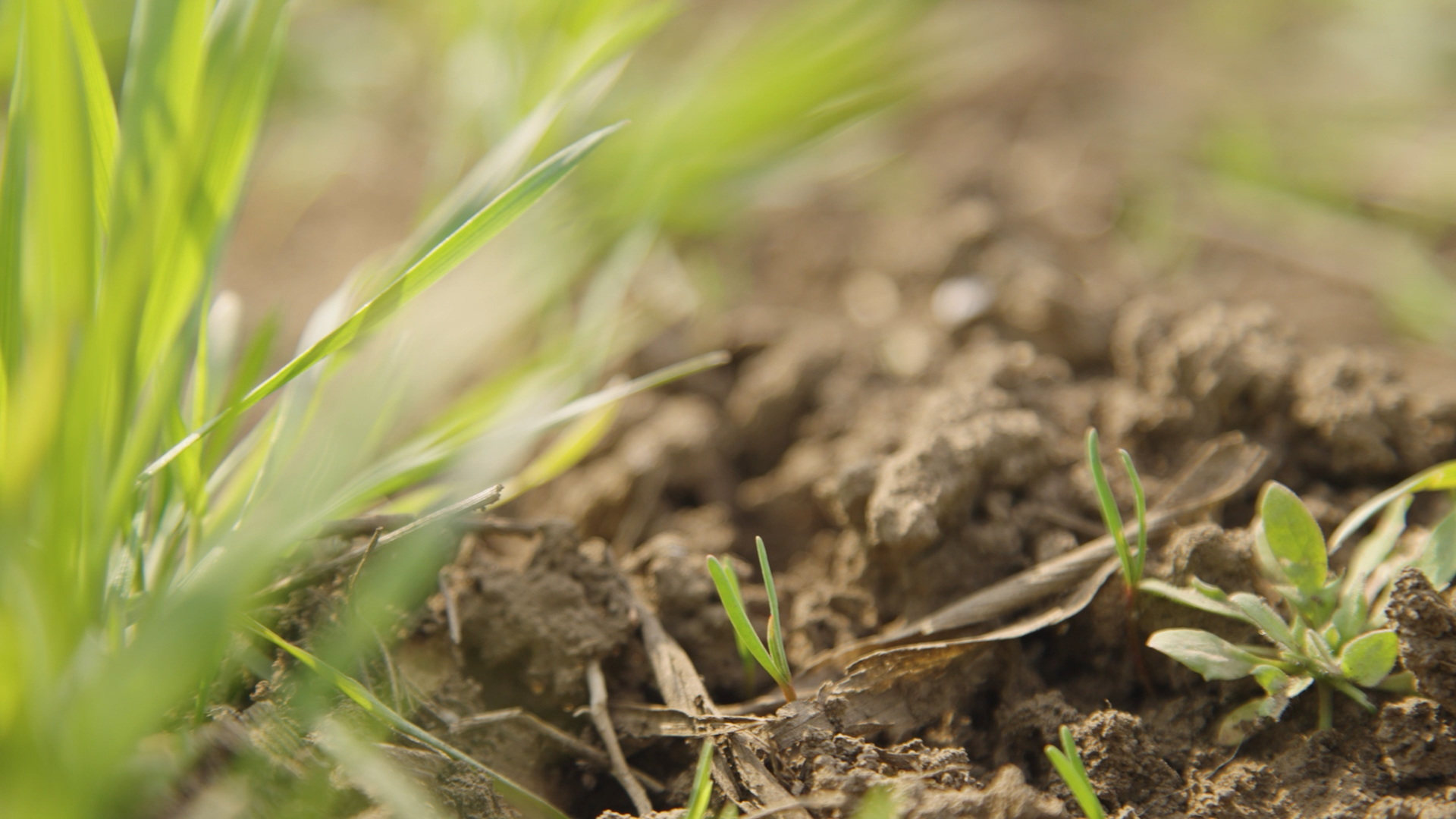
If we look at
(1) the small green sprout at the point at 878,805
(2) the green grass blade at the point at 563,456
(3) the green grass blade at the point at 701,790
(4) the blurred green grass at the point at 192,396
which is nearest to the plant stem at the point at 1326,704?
(1) the small green sprout at the point at 878,805

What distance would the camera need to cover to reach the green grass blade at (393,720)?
715mm

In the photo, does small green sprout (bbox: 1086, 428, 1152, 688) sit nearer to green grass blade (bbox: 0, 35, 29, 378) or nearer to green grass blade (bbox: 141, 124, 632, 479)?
green grass blade (bbox: 141, 124, 632, 479)

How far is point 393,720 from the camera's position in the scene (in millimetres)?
734

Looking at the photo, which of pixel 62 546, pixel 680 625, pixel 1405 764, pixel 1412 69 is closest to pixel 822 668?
pixel 680 625

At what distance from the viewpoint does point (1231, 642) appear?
2.75ft

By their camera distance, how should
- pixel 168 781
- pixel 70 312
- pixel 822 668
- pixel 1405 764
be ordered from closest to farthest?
pixel 70 312, pixel 168 781, pixel 1405 764, pixel 822 668

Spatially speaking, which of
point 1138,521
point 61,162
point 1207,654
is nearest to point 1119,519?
point 1138,521

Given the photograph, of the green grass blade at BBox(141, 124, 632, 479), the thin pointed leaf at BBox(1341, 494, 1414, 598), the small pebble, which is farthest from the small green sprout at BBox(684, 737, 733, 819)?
the small pebble

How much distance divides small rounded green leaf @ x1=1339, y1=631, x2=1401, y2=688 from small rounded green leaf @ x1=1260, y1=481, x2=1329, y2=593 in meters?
0.06

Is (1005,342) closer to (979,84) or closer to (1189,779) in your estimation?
(1189,779)

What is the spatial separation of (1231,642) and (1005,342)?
2.09 feet

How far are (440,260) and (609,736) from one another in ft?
1.53

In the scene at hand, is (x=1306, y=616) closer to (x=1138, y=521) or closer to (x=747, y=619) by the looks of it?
(x=1138, y=521)

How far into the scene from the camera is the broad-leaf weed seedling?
762mm
